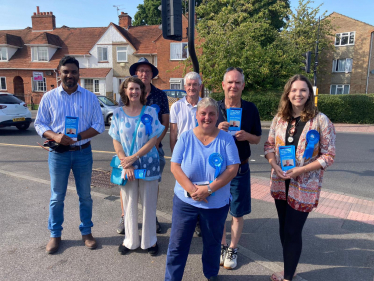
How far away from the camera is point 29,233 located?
3648 millimetres

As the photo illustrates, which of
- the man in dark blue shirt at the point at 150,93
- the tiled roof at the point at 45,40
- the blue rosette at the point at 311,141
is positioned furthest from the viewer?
the tiled roof at the point at 45,40

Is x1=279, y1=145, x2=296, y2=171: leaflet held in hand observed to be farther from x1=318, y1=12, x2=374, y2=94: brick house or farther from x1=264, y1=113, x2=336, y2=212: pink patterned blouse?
x1=318, y1=12, x2=374, y2=94: brick house

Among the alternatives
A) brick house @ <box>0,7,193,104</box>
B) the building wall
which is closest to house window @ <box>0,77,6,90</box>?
brick house @ <box>0,7,193,104</box>

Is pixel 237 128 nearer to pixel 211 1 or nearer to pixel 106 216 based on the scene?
pixel 106 216

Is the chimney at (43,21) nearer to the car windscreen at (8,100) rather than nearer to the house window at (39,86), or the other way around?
the house window at (39,86)

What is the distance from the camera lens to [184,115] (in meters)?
3.43

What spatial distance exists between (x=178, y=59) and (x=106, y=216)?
24.5 meters

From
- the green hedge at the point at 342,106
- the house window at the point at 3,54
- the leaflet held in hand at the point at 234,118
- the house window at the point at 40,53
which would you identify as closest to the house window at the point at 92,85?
the house window at the point at 40,53

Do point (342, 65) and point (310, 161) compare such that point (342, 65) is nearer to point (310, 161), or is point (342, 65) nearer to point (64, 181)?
point (310, 161)

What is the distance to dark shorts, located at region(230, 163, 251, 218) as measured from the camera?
3008 mm

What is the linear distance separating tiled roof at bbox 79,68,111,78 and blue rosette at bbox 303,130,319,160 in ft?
92.0

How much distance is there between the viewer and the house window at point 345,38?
31.5 metres

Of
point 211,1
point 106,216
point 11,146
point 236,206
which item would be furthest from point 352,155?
point 211,1

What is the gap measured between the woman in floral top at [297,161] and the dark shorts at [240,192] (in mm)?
338
